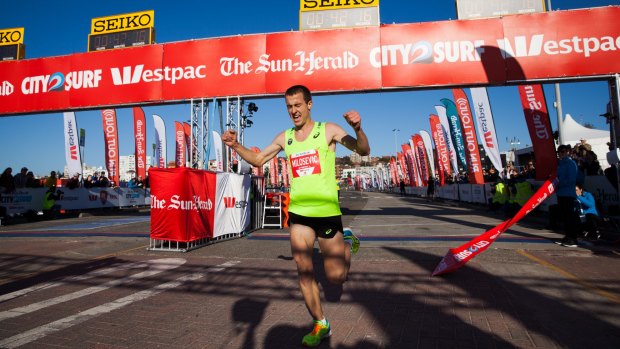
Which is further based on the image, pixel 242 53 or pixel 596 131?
pixel 596 131

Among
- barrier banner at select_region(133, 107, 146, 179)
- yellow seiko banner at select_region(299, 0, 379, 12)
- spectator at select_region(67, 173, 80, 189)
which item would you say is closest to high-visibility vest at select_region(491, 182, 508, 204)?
yellow seiko banner at select_region(299, 0, 379, 12)

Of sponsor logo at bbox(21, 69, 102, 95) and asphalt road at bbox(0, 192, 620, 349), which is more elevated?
sponsor logo at bbox(21, 69, 102, 95)

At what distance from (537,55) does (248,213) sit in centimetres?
966

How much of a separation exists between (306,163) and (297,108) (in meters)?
0.49

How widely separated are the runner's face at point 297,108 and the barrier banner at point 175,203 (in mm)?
4926

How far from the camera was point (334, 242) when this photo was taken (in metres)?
2.91

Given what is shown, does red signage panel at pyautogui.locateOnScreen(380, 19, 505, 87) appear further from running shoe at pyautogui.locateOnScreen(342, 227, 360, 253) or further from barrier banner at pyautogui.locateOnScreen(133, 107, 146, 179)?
barrier banner at pyautogui.locateOnScreen(133, 107, 146, 179)

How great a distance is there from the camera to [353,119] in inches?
104

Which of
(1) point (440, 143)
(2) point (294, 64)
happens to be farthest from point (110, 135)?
(1) point (440, 143)

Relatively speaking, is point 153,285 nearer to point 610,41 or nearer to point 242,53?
point 242,53

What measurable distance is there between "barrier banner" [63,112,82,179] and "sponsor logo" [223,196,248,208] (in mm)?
14014

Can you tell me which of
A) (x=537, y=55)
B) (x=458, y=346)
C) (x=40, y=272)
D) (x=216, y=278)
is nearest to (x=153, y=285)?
(x=216, y=278)

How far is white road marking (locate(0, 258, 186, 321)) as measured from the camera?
3637mm

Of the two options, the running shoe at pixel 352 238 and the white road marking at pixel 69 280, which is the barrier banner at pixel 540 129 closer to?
the running shoe at pixel 352 238
